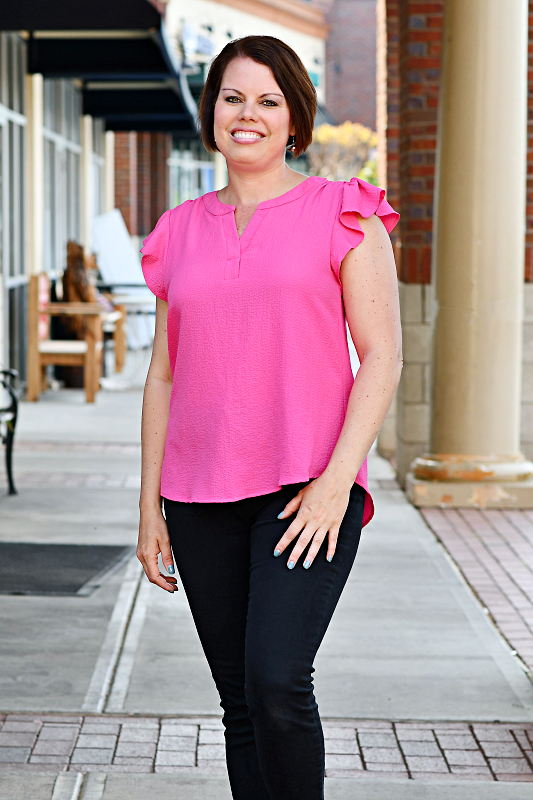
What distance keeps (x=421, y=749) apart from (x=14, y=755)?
1.22 m

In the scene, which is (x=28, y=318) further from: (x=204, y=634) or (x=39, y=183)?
(x=204, y=634)

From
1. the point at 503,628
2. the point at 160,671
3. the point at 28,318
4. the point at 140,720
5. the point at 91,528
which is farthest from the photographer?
the point at 28,318

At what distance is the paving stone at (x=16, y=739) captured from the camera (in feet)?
11.2

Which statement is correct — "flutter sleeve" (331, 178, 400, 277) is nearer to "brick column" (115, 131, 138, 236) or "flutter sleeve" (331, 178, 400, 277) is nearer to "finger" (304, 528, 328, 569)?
"finger" (304, 528, 328, 569)

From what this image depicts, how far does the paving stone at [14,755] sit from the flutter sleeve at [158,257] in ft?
5.23

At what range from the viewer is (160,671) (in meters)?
4.04

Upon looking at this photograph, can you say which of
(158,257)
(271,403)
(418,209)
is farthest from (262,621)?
(418,209)

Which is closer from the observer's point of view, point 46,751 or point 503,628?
point 46,751

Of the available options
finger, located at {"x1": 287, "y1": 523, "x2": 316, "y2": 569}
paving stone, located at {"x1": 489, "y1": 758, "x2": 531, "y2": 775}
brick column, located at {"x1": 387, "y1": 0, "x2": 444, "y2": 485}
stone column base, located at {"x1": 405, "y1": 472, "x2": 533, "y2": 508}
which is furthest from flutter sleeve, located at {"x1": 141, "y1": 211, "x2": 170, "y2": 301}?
brick column, located at {"x1": 387, "y1": 0, "x2": 444, "y2": 485}

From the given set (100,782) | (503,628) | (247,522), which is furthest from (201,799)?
(503,628)

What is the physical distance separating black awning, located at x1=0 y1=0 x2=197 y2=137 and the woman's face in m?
3.93

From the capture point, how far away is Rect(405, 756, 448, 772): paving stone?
3299 millimetres

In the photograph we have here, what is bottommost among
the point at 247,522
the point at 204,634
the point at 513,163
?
the point at 204,634

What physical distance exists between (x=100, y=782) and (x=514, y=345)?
4.31m
